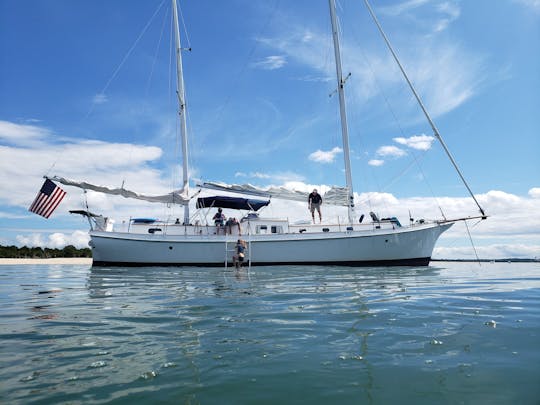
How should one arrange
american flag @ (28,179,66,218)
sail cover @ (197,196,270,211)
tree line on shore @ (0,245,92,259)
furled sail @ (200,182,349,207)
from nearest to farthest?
american flag @ (28,179,66,218), furled sail @ (200,182,349,207), sail cover @ (197,196,270,211), tree line on shore @ (0,245,92,259)

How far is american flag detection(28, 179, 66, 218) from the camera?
1928cm

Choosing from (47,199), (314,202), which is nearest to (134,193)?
(47,199)

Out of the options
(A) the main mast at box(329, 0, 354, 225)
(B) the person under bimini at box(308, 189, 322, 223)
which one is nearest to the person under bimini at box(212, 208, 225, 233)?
(B) the person under bimini at box(308, 189, 322, 223)

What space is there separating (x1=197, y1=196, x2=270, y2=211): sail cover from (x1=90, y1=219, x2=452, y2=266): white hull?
2.89 meters

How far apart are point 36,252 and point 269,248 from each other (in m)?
41.1

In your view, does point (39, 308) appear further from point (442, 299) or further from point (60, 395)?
point (442, 299)

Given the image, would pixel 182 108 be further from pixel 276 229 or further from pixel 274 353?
pixel 274 353

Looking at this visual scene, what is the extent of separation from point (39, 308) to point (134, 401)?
5.47 meters

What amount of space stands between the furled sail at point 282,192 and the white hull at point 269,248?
2.87 meters

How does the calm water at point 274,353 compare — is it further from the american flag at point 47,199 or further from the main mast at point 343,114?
the main mast at point 343,114

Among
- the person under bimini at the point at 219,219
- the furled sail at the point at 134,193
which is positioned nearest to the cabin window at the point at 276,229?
the person under bimini at the point at 219,219

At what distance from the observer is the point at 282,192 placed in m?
23.7

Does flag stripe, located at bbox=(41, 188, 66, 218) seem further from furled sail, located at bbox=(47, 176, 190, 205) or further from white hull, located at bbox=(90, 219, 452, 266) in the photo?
white hull, located at bbox=(90, 219, 452, 266)

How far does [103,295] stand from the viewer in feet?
27.9
